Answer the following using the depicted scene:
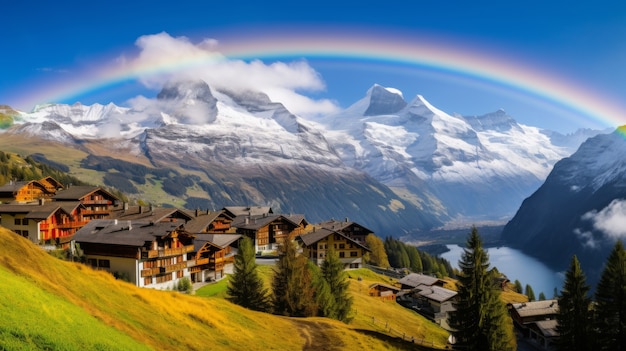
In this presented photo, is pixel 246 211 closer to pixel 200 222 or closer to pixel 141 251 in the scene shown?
pixel 200 222

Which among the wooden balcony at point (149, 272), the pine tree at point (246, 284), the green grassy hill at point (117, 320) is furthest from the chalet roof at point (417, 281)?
the wooden balcony at point (149, 272)

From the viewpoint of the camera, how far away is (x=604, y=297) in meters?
71.9

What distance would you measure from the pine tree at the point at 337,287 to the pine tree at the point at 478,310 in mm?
16838

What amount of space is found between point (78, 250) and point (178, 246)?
16640 mm

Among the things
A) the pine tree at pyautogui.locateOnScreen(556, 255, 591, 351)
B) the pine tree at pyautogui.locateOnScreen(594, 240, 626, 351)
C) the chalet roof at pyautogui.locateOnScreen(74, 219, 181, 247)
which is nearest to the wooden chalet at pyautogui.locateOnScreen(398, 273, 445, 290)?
the pine tree at pyautogui.locateOnScreen(556, 255, 591, 351)

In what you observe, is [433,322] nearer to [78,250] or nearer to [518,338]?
[518,338]

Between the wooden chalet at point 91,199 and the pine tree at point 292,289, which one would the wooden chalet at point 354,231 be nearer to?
the wooden chalet at point 91,199

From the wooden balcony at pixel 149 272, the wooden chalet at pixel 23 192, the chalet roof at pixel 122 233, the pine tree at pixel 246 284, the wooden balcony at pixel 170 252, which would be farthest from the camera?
the wooden chalet at pixel 23 192

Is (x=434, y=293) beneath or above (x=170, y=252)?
beneath

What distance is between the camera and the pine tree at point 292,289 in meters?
70.2

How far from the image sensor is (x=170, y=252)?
272ft

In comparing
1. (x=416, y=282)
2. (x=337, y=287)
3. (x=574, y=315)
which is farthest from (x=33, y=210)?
(x=574, y=315)

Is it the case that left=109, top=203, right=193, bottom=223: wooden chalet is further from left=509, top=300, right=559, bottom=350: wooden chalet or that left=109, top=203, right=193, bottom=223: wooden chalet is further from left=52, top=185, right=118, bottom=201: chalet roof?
left=509, top=300, right=559, bottom=350: wooden chalet

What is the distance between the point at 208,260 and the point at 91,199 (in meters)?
65.0
